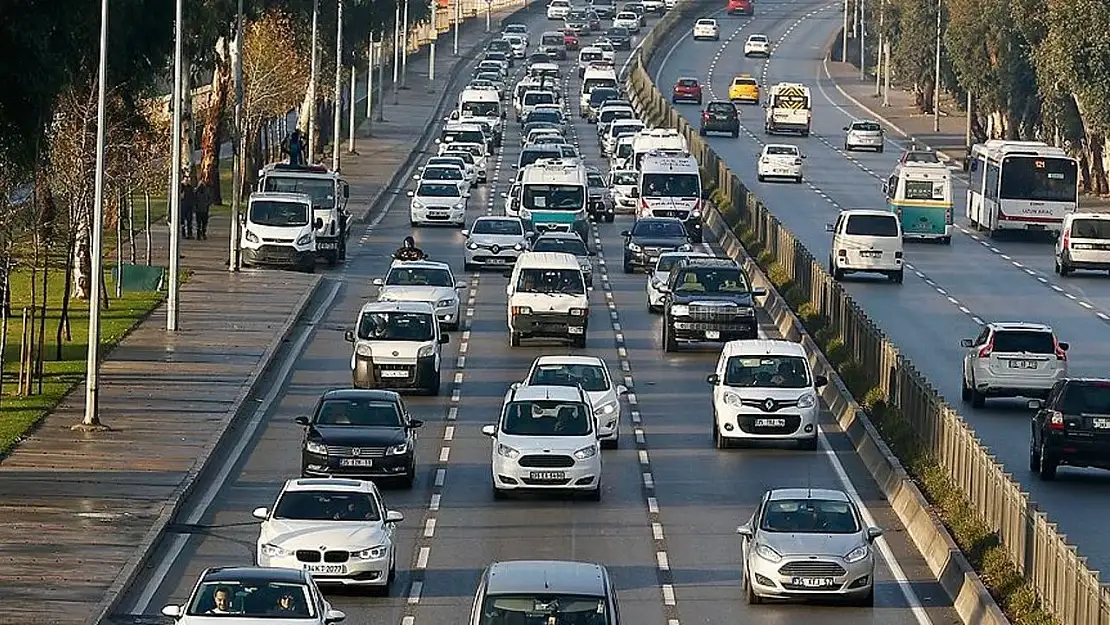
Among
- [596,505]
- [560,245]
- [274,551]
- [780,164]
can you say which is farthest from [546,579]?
[780,164]

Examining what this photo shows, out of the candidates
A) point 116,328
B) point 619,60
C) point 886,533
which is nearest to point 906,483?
point 886,533

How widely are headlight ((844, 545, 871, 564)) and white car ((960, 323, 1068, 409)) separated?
1540 centimetres

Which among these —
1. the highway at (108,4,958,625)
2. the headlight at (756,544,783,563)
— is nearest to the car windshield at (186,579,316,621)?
the highway at (108,4,958,625)

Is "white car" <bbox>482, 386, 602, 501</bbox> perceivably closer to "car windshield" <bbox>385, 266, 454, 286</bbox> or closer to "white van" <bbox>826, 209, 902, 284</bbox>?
"car windshield" <bbox>385, 266, 454, 286</bbox>

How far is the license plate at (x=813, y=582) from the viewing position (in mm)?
27562

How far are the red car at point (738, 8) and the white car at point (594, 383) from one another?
143016 mm

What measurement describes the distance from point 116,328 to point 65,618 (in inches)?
1065

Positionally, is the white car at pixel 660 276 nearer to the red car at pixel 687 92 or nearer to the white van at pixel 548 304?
the white van at pixel 548 304

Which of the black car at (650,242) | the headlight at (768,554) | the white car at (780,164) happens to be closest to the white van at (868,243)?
the black car at (650,242)

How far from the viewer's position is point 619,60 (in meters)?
155

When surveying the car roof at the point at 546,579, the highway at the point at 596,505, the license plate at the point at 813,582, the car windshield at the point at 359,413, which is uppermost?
the car roof at the point at 546,579

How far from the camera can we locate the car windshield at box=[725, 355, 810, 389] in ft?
128

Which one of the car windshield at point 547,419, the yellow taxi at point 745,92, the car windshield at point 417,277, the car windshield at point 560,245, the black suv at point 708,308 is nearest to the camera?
the car windshield at point 547,419

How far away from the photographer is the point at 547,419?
35156mm
